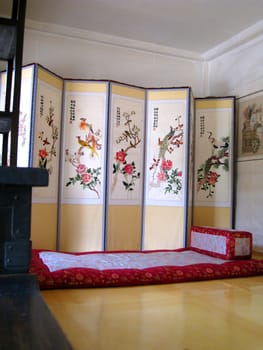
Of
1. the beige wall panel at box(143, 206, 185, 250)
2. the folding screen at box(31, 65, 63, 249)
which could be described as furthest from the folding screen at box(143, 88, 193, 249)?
the folding screen at box(31, 65, 63, 249)

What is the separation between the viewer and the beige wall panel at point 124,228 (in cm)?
329

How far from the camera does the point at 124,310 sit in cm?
148

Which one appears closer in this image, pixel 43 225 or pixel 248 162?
pixel 43 225

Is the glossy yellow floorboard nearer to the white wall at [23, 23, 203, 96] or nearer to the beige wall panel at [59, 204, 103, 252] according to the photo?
the beige wall panel at [59, 204, 103, 252]

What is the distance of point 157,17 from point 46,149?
5.00 feet

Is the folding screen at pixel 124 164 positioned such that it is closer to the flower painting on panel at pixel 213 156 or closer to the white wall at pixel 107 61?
the flower painting on panel at pixel 213 156

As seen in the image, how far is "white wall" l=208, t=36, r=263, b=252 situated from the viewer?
3.39 metres

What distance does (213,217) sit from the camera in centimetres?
362

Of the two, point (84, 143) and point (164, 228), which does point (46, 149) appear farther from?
point (164, 228)

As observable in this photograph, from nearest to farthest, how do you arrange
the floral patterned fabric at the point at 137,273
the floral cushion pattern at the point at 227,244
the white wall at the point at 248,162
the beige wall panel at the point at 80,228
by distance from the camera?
the floral patterned fabric at the point at 137,273 → the floral cushion pattern at the point at 227,244 → the beige wall panel at the point at 80,228 → the white wall at the point at 248,162

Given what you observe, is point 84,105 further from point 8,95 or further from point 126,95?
point 8,95

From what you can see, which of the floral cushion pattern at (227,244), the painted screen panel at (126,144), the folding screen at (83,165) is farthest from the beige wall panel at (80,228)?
the floral cushion pattern at (227,244)

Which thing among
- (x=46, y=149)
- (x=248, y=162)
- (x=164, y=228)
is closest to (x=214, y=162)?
(x=248, y=162)

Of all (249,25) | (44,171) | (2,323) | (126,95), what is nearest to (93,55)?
(126,95)
